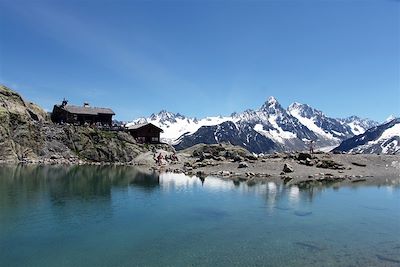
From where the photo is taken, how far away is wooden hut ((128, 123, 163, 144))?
479 ft

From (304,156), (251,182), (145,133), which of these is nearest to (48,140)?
(145,133)

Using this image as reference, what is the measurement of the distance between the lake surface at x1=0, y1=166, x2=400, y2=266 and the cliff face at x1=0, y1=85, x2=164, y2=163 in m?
44.4

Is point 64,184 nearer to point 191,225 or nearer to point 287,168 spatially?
point 191,225

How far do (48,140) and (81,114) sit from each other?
78.1 feet

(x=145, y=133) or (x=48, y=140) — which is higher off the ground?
(x=145, y=133)

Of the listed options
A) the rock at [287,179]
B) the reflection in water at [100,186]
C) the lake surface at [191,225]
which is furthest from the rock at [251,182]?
the rock at [287,179]

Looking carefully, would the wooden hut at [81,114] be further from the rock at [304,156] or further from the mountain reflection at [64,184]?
the rock at [304,156]

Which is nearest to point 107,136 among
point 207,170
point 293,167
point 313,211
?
point 207,170

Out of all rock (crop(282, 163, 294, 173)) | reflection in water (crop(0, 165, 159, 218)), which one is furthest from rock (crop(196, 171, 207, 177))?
rock (crop(282, 163, 294, 173))

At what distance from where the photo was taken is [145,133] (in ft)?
486

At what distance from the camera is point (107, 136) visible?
12712cm

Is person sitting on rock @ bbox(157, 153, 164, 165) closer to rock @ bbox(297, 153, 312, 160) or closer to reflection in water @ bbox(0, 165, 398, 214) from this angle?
reflection in water @ bbox(0, 165, 398, 214)

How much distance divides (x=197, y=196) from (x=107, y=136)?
238ft

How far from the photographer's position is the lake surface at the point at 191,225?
98.6ft
